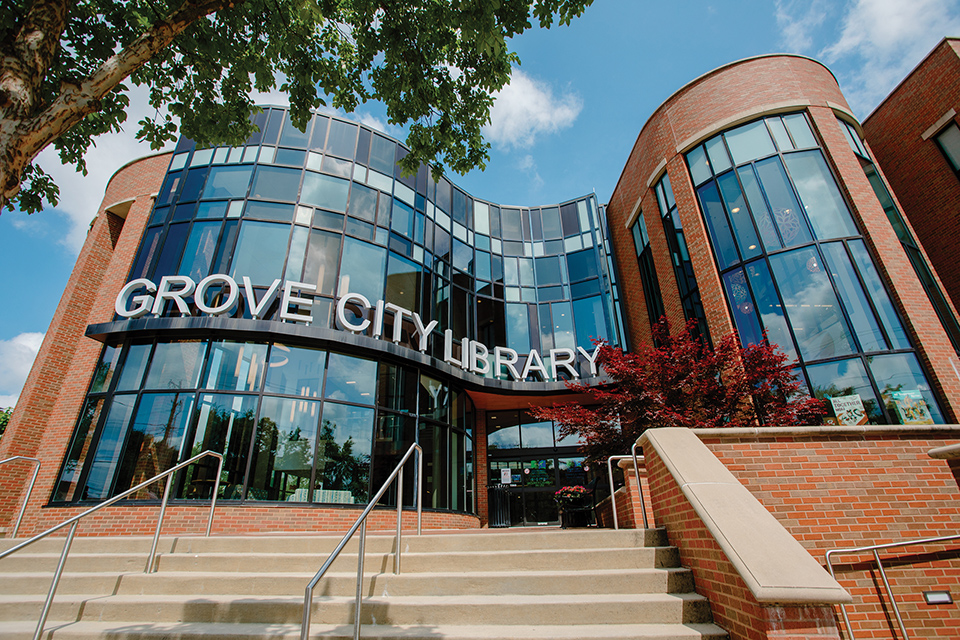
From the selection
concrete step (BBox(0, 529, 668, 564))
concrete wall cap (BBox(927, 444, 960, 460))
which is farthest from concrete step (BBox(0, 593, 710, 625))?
concrete wall cap (BBox(927, 444, 960, 460))

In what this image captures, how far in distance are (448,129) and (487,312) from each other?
1098cm

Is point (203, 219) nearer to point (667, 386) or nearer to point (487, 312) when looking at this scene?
point (487, 312)

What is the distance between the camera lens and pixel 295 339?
10789mm

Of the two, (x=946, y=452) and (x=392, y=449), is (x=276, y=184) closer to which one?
(x=392, y=449)

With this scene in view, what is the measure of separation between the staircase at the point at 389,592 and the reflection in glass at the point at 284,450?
4.40 meters

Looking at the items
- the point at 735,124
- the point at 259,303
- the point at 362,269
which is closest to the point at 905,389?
the point at 735,124

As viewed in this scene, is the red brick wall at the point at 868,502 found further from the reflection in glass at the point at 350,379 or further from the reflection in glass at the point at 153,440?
the reflection in glass at the point at 153,440

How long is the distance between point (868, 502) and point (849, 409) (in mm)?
6330

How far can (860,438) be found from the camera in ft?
15.7

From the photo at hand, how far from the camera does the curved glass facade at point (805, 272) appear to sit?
963 cm

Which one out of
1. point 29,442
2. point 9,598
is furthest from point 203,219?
point 9,598

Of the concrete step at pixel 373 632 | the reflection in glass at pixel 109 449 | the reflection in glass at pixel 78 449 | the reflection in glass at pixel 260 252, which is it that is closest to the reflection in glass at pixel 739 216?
the concrete step at pixel 373 632

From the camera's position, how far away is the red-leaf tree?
8.47 meters

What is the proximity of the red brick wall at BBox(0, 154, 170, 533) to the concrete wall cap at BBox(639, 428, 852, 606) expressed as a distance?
12962 millimetres
